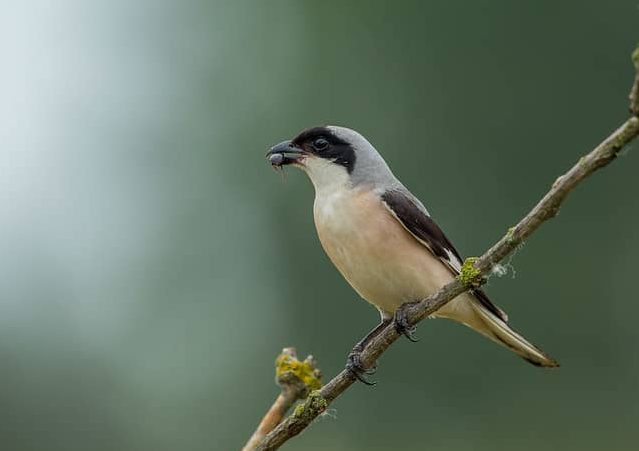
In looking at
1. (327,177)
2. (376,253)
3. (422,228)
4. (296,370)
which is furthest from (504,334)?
(296,370)

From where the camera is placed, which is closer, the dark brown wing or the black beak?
the dark brown wing

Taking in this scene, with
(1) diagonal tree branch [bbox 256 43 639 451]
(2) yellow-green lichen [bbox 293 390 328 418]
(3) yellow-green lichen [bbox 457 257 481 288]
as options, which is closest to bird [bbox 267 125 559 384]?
(1) diagonal tree branch [bbox 256 43 639 451]

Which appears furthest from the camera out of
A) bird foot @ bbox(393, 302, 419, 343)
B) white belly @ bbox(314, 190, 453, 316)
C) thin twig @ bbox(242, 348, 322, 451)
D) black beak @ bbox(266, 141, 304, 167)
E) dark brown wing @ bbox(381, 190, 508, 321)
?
black beak @ bbox(266, 141, 304, 167)

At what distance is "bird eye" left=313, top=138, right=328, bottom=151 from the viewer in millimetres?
6383

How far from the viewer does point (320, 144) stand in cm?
639

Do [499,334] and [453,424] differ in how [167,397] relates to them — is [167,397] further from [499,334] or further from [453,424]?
[499,334]

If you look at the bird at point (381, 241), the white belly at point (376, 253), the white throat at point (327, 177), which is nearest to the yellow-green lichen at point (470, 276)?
the bird at point (381, 241)

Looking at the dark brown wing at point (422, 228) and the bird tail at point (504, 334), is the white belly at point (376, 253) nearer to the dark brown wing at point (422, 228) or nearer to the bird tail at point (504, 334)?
the dark brown wing at point (422, 228)

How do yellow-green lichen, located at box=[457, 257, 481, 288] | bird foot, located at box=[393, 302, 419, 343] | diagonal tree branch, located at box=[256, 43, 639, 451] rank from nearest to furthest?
diagonal tree branch, located at box=[256, 43, 639, 451] → yellow-green lichen, located at box=[457, 257, 481, 288] → bird foot, located at box=[393, 302, 419, 343]

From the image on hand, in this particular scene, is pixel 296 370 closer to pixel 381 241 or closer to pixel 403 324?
pixel 403 324

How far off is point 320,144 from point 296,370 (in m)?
2.35

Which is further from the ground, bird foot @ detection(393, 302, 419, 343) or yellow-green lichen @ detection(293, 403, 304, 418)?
yellow-green lichen @ detection(293, 403, 304, 418)

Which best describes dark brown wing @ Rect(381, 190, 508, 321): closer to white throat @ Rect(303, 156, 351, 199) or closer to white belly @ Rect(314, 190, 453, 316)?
white belly @ Rect(314, 190, 453, 316)

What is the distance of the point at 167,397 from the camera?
15492 mm
